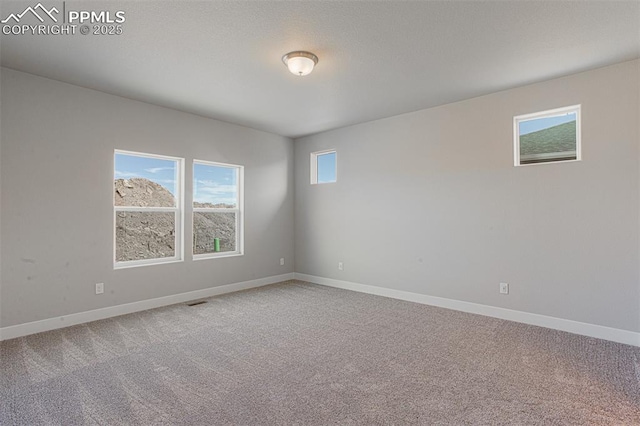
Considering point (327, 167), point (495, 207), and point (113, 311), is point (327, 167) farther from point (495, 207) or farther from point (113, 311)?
point (113, 311)

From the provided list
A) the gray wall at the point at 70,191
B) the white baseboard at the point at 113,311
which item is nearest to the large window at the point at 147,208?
the gray wall at the point at 70,191

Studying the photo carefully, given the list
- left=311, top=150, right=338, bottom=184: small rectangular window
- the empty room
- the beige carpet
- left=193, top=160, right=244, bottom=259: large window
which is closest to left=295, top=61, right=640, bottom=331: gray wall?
the empty room

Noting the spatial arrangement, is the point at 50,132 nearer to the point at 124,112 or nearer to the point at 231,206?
the point at 124,112

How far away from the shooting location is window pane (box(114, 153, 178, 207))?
4055mm

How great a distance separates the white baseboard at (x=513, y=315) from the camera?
3076mm

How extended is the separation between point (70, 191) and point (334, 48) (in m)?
3.19

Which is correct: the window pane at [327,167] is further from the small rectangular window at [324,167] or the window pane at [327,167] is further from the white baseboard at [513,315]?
the white baseboard at [513,315]

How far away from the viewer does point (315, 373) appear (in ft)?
8.13

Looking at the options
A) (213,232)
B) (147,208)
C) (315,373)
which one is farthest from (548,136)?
(147,208)

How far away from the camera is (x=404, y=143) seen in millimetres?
4668

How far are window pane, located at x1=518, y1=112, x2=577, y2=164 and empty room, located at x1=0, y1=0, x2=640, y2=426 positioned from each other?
0.03 m

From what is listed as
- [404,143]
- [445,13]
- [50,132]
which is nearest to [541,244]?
[404,143]

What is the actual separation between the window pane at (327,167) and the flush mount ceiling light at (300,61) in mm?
2761

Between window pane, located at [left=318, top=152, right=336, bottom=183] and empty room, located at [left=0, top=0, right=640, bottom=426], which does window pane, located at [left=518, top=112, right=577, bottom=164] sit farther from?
window pane, located at [left=318, top=152, right=336, bottom=183]
